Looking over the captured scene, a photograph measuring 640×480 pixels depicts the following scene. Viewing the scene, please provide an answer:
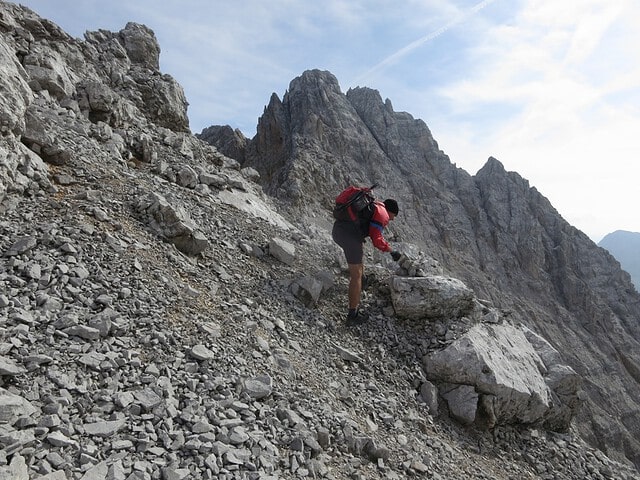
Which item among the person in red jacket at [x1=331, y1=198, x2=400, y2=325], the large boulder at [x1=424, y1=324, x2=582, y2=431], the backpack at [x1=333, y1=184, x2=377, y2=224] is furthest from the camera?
the backpack at [x1=333, y1=184, x2=377, y2=224]

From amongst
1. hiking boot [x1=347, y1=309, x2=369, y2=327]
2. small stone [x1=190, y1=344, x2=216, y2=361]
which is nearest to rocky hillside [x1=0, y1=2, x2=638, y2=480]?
small stone [x1=190, y1=344, x2=216, y2=361]

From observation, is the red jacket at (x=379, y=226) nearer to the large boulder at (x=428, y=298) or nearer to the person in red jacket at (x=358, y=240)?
the person in red jacket at (x=358, y=240)

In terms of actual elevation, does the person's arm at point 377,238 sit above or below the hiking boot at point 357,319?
above

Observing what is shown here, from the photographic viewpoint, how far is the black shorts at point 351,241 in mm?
10598

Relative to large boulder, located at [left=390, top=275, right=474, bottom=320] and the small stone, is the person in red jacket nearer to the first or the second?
large boulder, located at [left=390, top=275, right=474, bottom=320]

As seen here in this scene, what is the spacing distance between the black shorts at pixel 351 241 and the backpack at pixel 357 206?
24cm

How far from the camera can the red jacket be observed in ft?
32.8

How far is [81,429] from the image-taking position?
4520mm

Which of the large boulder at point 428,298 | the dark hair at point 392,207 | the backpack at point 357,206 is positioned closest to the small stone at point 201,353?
the backpack at point 357,206

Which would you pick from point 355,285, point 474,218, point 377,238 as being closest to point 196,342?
point 355,285

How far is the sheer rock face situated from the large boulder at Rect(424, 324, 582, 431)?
33940 mm

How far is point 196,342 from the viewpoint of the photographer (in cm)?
664

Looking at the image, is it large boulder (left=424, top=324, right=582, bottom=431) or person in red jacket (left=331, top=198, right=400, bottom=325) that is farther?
person in red jacket (left=331, top=198, right=400, bottom=325)

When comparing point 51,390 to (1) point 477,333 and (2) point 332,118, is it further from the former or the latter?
(2) point 332,118
